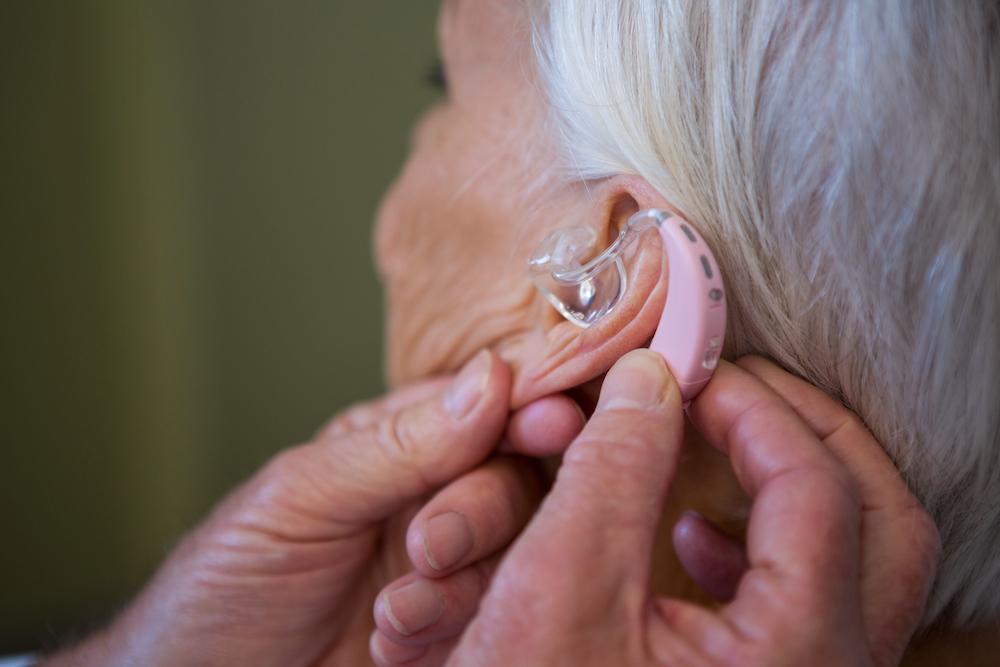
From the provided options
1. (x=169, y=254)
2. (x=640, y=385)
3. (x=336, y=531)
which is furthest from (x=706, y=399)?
(x=169, y=254)

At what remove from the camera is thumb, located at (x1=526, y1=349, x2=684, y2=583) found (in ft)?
1.65

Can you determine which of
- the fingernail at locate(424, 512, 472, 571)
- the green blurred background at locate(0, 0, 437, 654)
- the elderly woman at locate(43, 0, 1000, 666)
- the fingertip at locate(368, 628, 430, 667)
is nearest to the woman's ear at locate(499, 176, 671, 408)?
the elderly woman at locate(43, 0, 1000, 666)

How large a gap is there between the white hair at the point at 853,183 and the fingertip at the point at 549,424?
0.45ft

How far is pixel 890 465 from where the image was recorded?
0.59 meters

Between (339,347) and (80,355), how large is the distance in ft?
1.70

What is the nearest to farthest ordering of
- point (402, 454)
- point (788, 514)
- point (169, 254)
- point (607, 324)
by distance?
1. point (788, 514)
2. point (607, 324)
3. point (402, 454)
4. point (169, 254)

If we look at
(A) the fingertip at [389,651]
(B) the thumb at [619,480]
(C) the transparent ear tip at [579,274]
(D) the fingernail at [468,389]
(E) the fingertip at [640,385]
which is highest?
(C) the transparent ear tip at [579,274]

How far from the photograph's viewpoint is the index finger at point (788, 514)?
49 cm

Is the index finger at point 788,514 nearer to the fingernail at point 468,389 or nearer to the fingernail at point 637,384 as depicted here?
the fingernail at point 637,384

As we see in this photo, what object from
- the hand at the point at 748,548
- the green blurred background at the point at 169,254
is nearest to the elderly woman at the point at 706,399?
the hand at the point at 748,548

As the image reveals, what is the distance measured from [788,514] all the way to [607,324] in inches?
8.0

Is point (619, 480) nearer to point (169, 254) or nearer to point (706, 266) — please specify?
point (706, 266)

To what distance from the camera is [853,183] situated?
1.83 ft

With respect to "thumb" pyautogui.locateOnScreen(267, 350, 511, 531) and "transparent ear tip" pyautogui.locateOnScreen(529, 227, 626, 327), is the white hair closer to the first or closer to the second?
"transparent ear tip" pyautogui.locateOnScreen(529, 227, 626, 327)
